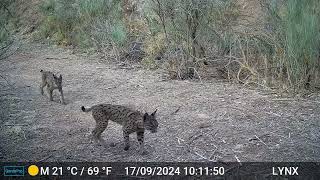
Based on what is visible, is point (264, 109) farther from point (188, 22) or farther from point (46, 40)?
point (46, 40)

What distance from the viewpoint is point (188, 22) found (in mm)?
8711

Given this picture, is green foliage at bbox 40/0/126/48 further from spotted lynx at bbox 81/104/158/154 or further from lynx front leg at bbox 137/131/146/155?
lynx front leg at bbox 137/131/146/155

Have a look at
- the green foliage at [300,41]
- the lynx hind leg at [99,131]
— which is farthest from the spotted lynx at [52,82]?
the green foliage at [300,41]

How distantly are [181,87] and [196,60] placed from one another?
1.04 m

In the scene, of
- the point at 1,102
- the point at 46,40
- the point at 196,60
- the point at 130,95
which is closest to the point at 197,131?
the point at 130,95

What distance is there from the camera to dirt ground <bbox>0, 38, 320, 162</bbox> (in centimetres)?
527

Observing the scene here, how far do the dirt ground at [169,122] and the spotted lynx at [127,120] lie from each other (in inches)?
9.3

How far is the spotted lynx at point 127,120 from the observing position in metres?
5.12

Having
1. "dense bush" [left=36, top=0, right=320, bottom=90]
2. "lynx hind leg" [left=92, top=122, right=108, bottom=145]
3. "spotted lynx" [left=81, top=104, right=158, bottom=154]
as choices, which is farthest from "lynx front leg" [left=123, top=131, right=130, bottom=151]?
"dense bush" [left=36, top=0, right=320, bottom=90]

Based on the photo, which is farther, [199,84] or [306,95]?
[199,84]

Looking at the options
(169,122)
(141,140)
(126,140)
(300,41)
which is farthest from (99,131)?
(300,41)

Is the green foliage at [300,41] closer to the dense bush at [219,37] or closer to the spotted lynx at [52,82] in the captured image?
the dense bush at [219,37]

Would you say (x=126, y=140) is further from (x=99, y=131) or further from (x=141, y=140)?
(x=99, y=131)

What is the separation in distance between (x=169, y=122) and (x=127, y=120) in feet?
4.03
